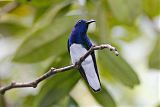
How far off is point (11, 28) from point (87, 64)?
2.49 feet

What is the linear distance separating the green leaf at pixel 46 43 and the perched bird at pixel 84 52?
352mm

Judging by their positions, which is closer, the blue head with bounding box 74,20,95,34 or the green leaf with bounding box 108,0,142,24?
the blue head with bounding box 74,20,95,34

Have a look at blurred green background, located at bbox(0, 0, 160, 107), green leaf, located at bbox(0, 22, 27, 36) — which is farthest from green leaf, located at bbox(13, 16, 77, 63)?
green leaf, located at bbox(0, 22, 27, 36)

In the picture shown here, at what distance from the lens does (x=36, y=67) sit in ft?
4.14

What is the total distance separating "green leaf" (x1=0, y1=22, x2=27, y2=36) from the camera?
1263mm

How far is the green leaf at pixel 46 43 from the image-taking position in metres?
0.94

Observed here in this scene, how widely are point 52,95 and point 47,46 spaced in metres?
0.10

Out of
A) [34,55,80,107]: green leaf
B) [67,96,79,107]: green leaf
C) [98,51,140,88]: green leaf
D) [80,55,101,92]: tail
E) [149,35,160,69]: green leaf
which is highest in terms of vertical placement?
[80,55,101,92]: tail

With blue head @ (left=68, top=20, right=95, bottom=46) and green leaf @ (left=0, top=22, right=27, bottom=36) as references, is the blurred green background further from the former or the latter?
blue head @ (left=68, top=20, right=95, bottom=46)

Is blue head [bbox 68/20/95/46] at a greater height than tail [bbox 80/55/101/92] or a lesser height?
greater

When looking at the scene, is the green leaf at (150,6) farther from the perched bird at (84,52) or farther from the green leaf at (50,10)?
the perched bird at (84,52)

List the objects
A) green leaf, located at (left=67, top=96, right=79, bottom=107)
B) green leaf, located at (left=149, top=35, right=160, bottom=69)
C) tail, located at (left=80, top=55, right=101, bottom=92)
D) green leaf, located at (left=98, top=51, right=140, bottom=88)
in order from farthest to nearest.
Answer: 1. green leaf, located at (left=149, top=35, right=160, bottom=69)
2. green leaf, located at (left=67, top=96, right=79, bottom=107)
3. green leaf, located at (left=98, top=51, right=140, bottom=88)
4. tail, located at (left=80, top=55, right=101, bottom=92)

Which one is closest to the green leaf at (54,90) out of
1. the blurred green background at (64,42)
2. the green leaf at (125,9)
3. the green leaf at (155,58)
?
the blurred green background at (64,42)

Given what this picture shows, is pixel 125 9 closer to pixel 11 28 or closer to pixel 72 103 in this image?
pixel 72 103
